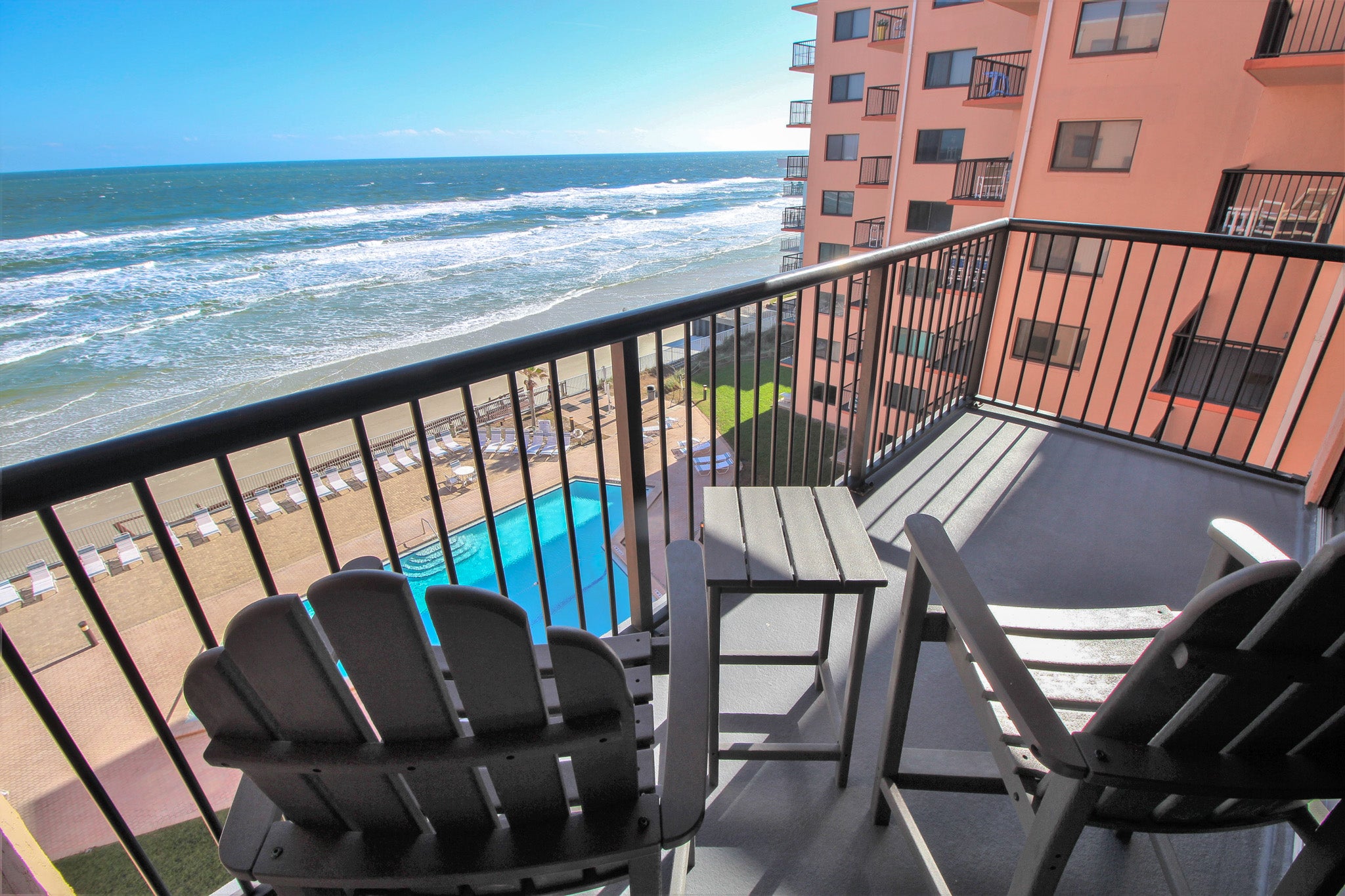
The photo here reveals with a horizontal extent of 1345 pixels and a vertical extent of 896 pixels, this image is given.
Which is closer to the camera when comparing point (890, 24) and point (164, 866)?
point (164, 866)

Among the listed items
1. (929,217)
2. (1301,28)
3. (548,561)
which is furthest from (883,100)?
(548,561)

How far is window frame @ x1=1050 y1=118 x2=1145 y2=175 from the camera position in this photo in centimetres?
1020

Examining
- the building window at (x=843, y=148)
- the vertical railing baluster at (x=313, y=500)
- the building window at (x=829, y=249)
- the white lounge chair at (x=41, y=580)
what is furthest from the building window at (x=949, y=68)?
the white lounge chair at (x=41, y=580)

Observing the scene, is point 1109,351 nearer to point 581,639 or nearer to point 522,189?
point 581,639

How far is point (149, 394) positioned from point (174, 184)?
42.0 meters

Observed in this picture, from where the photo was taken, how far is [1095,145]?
34.8 feet

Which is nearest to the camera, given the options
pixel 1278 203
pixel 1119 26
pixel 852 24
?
pixel 1278 203

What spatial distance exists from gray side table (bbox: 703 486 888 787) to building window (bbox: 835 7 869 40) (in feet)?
67.1

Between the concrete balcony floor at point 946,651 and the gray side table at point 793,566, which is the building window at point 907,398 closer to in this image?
the concrete balcony floor at point 946,651

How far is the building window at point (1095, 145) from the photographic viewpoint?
1032 centimetres

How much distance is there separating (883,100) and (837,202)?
2928mm

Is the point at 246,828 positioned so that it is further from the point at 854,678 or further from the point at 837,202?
the point at 837,202

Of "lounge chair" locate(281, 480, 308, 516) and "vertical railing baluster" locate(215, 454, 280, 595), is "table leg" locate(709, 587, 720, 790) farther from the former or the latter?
"lounge chair" locate(281, 480, 308, 516)

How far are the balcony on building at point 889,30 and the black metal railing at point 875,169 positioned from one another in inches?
101
